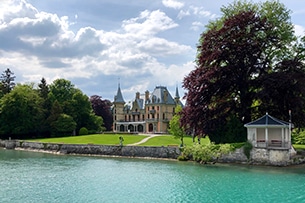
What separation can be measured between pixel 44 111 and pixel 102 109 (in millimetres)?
22643

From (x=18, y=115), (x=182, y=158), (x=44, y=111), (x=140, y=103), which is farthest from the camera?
(x=140, y=103)

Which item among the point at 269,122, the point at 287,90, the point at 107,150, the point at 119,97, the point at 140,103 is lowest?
the point at 107,150

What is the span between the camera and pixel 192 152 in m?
29.2

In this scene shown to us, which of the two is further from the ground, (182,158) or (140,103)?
(140,103)

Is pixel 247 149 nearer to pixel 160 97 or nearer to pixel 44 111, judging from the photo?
pixel 44 111

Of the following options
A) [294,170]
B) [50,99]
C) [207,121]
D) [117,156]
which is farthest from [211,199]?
[50,99]

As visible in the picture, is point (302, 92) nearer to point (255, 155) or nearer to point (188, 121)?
point (255, 155)

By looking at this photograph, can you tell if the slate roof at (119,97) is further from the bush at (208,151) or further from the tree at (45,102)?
the bush at (208,151)

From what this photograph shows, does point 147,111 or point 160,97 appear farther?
point 147,111

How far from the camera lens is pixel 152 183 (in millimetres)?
19344

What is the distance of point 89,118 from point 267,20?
38.8 m

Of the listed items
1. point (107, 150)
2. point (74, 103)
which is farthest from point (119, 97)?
point (107, 150)

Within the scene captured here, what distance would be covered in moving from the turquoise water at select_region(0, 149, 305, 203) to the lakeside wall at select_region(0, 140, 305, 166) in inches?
62.0

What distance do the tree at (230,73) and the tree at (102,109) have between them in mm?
50175
